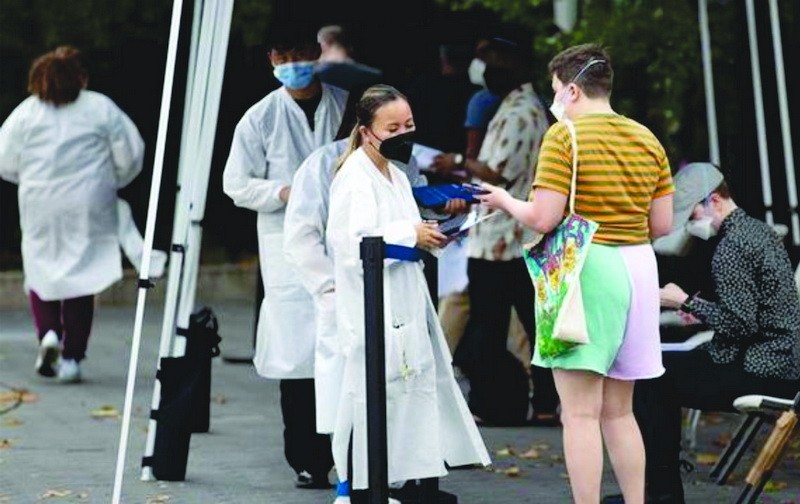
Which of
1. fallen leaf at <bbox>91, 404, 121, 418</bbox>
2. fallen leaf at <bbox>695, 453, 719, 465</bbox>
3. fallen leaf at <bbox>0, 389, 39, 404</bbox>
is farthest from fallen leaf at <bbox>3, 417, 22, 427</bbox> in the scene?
fallen leaf at <bbox>695, 453, 719, 465</bbox>

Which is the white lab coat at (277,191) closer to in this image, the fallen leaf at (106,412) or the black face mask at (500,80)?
the black face mask at (500,80)

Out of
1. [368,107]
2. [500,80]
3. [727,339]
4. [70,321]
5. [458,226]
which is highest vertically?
[500,80]

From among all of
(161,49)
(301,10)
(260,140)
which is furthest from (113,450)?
(161,49)

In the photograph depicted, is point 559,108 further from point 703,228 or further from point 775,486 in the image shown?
point 775,486

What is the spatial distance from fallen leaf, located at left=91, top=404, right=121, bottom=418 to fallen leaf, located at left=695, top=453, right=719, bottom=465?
3238 millimetres

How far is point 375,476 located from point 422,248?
0.93 meters

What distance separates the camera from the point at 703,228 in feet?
30.8

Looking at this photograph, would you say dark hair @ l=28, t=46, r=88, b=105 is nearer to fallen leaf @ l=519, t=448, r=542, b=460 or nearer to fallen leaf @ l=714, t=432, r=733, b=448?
fallen leaf @ l=519, t=448, r=542, b=460

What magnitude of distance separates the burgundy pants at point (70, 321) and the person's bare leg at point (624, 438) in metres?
6.10

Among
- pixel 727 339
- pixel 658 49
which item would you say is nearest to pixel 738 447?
pixel 727 339

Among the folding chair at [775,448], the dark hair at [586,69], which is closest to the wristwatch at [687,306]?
the folding chair at [775,448]

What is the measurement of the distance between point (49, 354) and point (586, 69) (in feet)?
21.9

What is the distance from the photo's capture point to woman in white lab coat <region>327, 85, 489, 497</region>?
8484 mm

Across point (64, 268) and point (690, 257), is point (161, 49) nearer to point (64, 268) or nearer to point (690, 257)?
point (64, 268)
